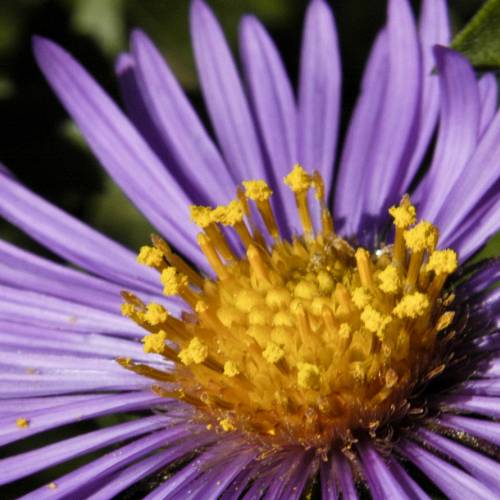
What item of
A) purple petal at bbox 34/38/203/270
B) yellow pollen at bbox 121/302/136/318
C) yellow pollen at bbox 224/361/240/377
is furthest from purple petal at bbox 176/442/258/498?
purple petal at bbox 34/38/203/270

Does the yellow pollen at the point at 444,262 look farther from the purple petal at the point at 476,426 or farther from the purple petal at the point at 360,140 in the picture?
the purple petal at the point at 360,140

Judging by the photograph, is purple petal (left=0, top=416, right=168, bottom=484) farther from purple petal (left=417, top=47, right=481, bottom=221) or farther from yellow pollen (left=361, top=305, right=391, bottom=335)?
purple petal (left=417, top=47, right=481, bottom=221)

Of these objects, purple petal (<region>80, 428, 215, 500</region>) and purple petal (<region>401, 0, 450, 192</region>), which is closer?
purple petal (<region>80, 428, 215, 500</region>)

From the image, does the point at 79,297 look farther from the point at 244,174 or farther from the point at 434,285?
the point at 434,285

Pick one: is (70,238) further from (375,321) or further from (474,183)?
(474,183)

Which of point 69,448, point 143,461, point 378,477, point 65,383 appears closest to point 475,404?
point 378,477

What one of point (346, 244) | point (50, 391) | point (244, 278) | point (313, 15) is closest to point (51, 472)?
point (50, 391)
